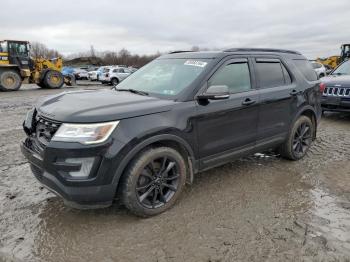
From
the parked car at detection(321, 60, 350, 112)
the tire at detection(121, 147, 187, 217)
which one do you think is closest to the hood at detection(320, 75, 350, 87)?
the parked car at detection(321, 60, 350, 112)

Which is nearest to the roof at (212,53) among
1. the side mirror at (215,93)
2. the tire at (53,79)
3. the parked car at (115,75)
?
the side mirror at (215,93)

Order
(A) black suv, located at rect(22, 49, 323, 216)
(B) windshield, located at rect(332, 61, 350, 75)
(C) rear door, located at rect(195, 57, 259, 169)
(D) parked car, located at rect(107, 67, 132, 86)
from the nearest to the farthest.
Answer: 1. (A) black suv, located at rect(22, 49, 323, 216)
2. (C) rear door, located at rect(195, 57, 259, 169)
3. (B) windshield, located at rect(332, 61, 350, 75)
4. (D) parked car, located at rect(107, 67, 132, 86)

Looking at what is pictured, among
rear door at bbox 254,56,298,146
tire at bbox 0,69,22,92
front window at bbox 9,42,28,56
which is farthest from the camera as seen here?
front window at bbox 9,42,28,56

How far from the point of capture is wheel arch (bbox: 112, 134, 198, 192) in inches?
120

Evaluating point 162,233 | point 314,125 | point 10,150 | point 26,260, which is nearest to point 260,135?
point 314,125

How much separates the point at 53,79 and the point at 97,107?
64.2ft

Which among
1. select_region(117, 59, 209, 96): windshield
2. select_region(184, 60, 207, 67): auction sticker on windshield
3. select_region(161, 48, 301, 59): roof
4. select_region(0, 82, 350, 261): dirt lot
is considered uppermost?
select_region(161, 48, 301, 59): roof

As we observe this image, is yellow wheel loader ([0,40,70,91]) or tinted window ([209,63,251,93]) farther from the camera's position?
yellow wheel loader ([0,40,70,91])

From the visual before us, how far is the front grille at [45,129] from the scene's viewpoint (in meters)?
3.09

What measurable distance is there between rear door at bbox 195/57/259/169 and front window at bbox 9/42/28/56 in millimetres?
19109

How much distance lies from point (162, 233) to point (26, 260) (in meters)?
1.20

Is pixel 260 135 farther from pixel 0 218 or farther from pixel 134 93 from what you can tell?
pixel 0 218

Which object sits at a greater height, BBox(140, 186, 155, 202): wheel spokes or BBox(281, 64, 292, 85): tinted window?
BBox(281, 64, 292, 85): tinted window

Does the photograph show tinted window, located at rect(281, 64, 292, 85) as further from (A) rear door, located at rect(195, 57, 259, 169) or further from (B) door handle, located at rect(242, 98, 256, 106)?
(B) door handle, located at rect(242, 98, 256, 106)
